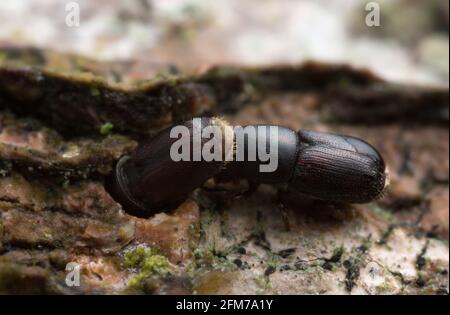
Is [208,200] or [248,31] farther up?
[248,31]

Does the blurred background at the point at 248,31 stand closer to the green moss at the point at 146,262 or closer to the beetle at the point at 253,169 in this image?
the beetle at the point at 253,169

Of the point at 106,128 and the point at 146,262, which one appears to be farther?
the point at 106,128

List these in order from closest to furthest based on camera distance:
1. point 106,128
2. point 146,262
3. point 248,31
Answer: point 146,262 < point 106,128 < point 248,31

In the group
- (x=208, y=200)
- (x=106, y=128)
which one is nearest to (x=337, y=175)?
(x=208, y=200)

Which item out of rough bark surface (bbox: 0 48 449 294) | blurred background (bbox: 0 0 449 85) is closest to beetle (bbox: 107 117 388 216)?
rough bark surface (bbox: 0 48 449 294)

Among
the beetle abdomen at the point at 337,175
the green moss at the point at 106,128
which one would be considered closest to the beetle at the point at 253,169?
the beetle abdomen at the point at 337,175

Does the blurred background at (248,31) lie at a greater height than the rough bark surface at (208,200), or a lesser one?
greater

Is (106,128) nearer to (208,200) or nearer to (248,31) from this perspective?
(208,200)
